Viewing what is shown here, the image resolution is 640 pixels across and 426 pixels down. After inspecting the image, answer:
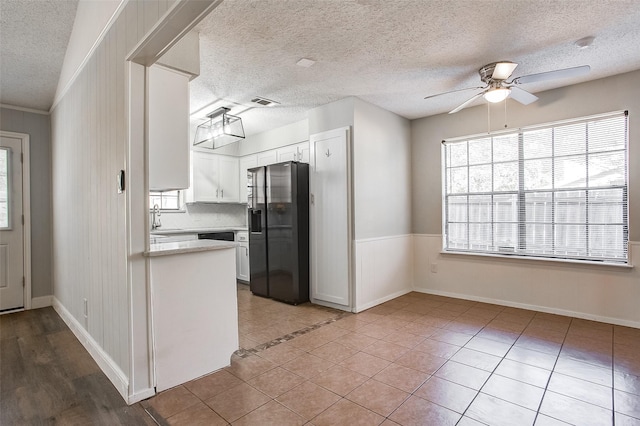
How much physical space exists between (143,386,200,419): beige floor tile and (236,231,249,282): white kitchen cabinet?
3101 millimetres

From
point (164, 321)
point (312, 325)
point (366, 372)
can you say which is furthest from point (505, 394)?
point (164, 321)

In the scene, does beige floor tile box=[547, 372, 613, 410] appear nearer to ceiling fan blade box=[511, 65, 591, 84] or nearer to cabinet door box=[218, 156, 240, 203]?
ceiling fan blade box=[511, 65, 591, 84]

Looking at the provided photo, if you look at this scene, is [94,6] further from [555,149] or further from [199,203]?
[555,149]

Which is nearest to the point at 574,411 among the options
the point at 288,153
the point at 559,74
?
the point at 559,74

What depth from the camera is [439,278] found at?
15.0 feet

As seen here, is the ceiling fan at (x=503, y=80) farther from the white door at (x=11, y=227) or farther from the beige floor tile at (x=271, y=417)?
the white door at (x=11, y=227)

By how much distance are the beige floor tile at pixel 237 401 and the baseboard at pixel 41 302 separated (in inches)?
142

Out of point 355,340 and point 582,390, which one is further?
point 355,340

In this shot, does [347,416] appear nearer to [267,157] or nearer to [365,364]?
[365,364]

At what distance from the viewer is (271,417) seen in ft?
6.11

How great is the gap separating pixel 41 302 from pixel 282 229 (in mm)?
3262

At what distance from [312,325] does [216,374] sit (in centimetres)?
122

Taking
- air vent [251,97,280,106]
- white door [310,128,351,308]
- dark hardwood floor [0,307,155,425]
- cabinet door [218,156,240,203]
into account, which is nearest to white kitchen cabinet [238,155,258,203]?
cabinet door [218,156,240,203]

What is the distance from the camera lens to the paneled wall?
2.09 m
